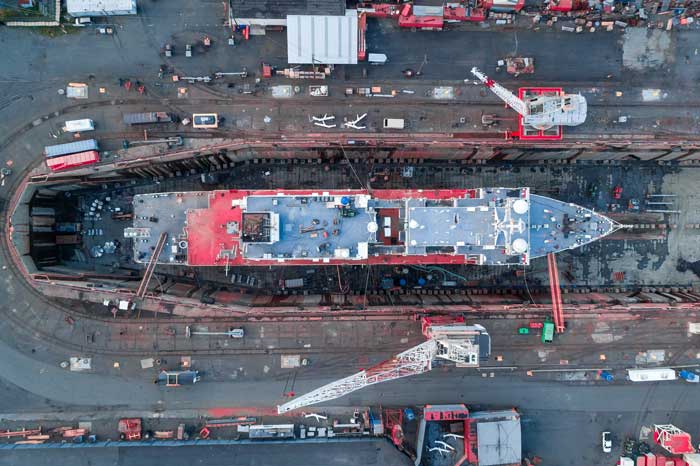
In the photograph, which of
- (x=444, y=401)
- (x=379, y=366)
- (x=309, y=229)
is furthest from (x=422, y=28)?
(x=444, y=401)

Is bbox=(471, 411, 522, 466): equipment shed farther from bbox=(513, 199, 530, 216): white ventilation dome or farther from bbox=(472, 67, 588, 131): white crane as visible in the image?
bbox=(472, 67, 588, 131): white crane

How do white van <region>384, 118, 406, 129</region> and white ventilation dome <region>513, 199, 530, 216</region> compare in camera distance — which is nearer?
white ventilation dome <region>513, 199, 530, 216</region>

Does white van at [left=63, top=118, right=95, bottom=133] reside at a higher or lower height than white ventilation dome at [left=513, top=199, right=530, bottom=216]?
higher

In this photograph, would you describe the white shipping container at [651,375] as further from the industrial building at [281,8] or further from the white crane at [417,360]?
the industrial building at [281,8]

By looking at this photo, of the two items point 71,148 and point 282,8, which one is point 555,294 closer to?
point 282,8

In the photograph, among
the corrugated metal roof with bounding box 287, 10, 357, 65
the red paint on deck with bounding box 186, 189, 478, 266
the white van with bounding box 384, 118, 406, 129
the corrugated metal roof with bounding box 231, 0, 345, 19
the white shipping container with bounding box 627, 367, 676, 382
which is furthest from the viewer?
the white shipping container with bounding box 627, 367, 676, 382

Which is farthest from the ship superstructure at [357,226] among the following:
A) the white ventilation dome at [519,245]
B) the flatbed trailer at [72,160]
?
the flatbed trailer at [72,160]

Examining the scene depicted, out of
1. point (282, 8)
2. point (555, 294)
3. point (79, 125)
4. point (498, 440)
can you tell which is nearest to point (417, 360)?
point (498, 440)

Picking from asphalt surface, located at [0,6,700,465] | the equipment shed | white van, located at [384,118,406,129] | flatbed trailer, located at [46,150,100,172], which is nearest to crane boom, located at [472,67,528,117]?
asphalt surface, located at [0,6,700,465]

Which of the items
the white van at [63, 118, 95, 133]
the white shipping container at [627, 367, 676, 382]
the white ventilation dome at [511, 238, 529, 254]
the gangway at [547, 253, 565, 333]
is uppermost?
the white van at [63, 118, 95, 133]
